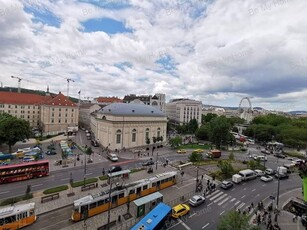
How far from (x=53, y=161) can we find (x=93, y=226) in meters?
28.2

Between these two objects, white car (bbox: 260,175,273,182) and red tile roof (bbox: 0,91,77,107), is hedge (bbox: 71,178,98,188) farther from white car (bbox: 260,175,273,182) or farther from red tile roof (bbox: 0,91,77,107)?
red tile roof (bbox: 0,91,77,107)

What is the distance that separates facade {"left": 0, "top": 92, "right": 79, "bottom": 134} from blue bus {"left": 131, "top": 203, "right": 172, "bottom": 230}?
236ft

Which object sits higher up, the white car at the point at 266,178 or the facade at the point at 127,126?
the facade at the point at 127,126

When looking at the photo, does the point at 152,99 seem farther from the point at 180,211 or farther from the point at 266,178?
the point at 180,211

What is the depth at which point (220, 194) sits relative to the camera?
31.5m

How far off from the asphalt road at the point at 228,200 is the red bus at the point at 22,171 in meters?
26.0

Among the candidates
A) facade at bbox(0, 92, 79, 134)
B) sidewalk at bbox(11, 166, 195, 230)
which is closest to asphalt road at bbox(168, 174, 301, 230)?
sidewalk at bbox(11, 166, 195, 230)

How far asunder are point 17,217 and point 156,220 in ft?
49.8

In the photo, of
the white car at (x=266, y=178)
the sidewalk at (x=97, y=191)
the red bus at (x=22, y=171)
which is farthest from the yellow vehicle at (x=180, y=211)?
the red bus at (x=22, y=171)

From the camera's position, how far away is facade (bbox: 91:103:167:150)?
59688 millimetres

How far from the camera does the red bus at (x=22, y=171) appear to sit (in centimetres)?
3206

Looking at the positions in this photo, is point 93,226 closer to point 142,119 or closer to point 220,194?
point 220,194

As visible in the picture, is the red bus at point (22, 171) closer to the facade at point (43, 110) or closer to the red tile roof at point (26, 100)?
the facade at point (43, 110)

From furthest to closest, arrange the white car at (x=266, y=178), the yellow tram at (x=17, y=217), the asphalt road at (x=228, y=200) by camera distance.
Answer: the white car at (x=266, y=178)
the asphalt road at (x=228, y=200)
the yellow tram at (x=17, y=217)
